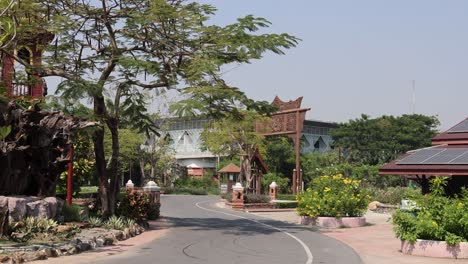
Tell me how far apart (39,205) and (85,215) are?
3.40 meters

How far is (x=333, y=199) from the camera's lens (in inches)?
968

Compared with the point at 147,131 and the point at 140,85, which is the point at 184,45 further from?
the point at 147,131

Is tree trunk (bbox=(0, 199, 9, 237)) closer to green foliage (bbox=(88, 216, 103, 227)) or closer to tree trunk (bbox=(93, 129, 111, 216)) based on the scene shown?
green foliage (bbox=(88, 216, 103, 227))

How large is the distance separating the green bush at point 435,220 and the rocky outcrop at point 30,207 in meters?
9.53

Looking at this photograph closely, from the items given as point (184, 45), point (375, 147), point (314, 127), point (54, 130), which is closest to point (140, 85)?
point (184, 45)

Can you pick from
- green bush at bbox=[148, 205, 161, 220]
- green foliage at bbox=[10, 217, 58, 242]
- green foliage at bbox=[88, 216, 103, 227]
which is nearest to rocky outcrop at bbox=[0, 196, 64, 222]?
green foliage at bbox=[10, 217, 58, 242]

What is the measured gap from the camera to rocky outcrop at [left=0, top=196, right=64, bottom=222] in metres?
16.4

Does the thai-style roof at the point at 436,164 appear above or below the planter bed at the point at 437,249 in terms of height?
above

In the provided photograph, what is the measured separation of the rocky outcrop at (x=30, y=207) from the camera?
53.7 ft

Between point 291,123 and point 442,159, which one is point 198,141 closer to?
point 291,123

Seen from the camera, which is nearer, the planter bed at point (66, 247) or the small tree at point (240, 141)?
the planter bed at point (66, 247)

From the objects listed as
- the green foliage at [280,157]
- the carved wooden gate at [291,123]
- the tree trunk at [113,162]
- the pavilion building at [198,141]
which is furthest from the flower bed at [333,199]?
the pavilion building at [198,141]

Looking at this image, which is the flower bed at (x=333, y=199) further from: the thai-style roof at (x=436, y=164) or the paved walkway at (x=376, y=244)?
the thai-style roof at (x=436, y=164)

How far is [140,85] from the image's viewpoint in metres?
21.9
